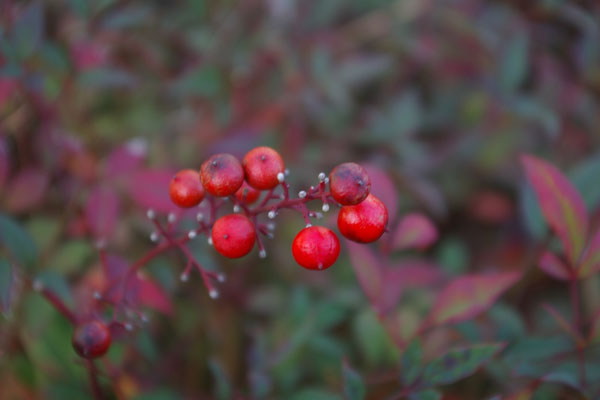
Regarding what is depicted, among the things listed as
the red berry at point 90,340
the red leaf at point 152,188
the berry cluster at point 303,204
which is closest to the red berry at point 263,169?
the berry cluster at point 303,204

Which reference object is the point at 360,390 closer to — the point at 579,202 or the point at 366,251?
the point at 366,251

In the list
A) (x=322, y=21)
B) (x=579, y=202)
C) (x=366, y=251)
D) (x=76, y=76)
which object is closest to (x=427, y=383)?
(x=366, y=251)

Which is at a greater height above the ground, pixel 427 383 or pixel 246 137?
pixel 246 137

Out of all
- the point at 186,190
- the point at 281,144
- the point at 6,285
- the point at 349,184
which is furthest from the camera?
the point at 281,144

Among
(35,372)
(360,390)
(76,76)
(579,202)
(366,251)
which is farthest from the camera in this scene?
(76,76)

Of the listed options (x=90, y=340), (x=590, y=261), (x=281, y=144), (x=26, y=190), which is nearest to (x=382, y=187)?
(x=590, y=261)

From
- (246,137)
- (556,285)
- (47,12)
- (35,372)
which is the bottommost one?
(556,285)

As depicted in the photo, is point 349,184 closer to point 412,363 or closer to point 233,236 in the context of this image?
point 233,236
